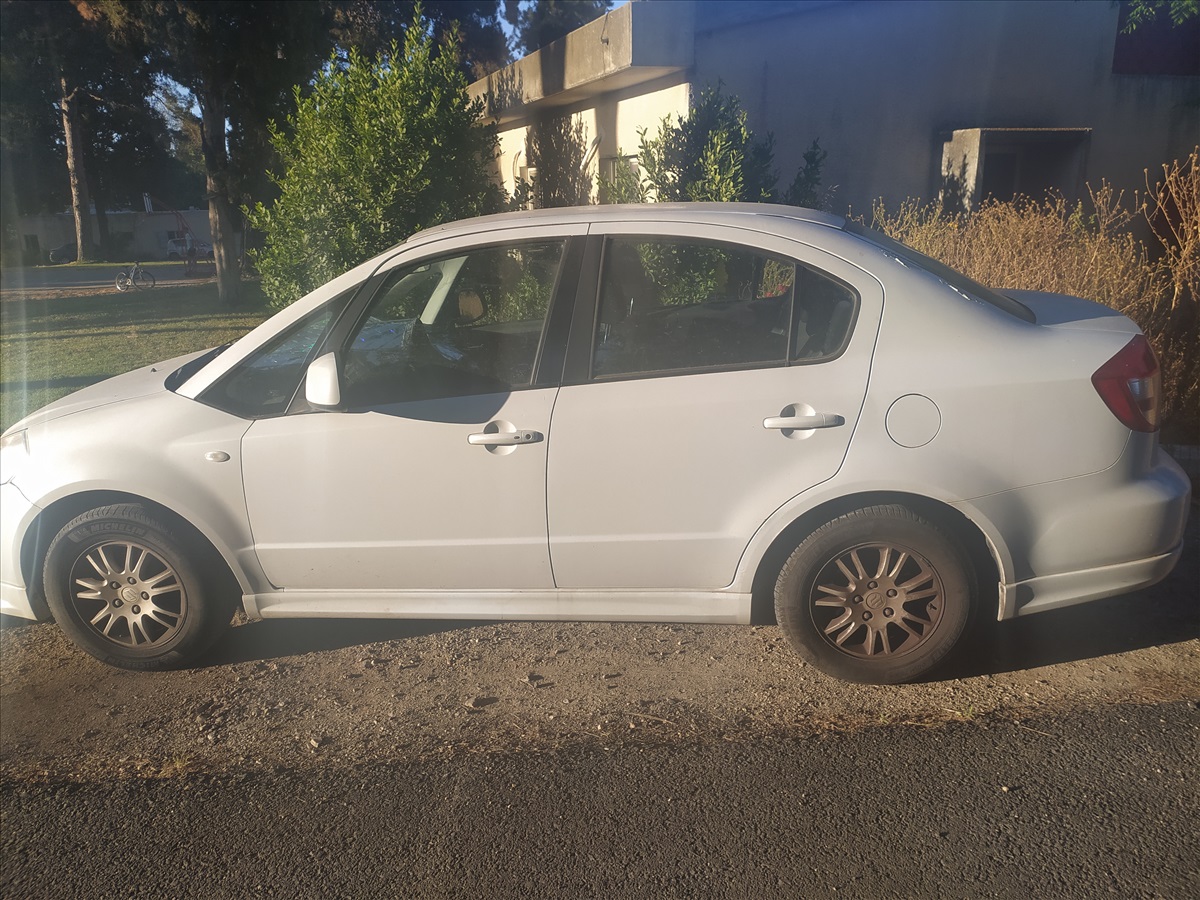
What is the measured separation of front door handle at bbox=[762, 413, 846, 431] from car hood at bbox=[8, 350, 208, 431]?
2.52 metres

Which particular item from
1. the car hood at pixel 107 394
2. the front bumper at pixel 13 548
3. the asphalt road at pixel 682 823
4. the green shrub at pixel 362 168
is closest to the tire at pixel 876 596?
the asphalt road at pixel 682 823

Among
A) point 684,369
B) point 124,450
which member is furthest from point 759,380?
point 124,450

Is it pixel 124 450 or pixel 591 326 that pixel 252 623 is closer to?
pixel 124 450

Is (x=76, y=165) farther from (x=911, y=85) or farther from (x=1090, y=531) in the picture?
(x=1090, y=531)

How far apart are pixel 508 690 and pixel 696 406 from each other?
4.47ft

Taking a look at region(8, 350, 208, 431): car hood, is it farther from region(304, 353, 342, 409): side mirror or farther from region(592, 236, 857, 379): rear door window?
region(592, 236, 857, 379): rear door window

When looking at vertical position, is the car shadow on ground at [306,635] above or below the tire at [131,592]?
below

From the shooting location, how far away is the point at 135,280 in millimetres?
24594

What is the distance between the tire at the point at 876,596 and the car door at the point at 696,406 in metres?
0.24

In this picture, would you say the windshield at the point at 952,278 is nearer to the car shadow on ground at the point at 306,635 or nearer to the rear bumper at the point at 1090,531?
the rear bumper at the point at 1090,531

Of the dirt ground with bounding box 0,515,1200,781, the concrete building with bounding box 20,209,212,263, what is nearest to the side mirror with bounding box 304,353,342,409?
the dirt ground with bounding box 0,515,1200,781

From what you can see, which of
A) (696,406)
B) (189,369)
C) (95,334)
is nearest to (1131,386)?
(696,406)

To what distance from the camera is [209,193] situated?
18219 mm

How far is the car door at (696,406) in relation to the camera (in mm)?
3555
